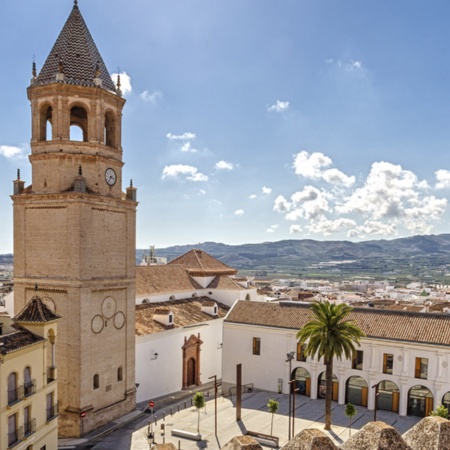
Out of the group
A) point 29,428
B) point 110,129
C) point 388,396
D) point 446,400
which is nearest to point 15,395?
point 29,428

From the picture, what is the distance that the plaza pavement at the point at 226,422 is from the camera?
28.8m

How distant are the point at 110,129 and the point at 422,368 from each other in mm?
27240

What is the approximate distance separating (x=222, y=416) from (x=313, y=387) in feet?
25.7

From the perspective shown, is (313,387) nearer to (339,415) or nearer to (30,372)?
(339,415)

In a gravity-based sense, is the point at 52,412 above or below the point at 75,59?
below

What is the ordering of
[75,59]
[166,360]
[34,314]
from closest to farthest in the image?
1. [34,314]
2. [75,59]
3. [166,360]

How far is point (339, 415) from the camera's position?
3356cm

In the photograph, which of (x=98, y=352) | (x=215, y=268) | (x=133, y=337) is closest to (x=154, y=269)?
(x=215, y=268)

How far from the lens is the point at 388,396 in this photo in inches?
1364

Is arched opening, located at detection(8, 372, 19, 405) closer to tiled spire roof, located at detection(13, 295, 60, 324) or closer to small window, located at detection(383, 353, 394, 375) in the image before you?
tiled spire roof, located at detection(13, 295, 60, 324)

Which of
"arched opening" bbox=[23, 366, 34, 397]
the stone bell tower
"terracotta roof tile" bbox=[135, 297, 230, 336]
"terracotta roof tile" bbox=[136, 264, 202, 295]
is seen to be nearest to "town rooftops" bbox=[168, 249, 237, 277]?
"terracotta roof tile" bbox=[136, 264, 202, 295]

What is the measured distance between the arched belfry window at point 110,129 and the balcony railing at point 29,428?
17.8m

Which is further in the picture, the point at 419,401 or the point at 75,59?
the point at 419,401

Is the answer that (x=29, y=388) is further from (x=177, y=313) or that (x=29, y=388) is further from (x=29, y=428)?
(x=177, y=313)
